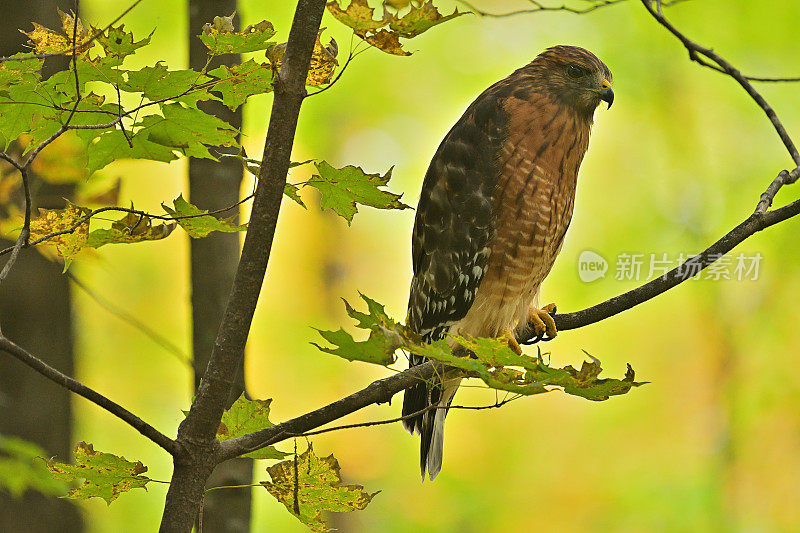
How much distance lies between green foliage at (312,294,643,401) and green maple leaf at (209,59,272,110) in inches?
17.7

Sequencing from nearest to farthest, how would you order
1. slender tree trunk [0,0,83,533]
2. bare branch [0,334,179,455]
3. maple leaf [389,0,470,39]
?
bare branch [0,334,179,455] < maple leaf [389,0,470,39] < slender tree trunk [0,0,83,533]

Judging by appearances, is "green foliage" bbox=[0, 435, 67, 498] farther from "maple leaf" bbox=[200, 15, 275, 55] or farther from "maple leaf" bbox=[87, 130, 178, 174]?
"maple leaf" bbox=[200, 15, 275, 55]

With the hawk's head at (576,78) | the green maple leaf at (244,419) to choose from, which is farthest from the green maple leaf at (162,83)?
the hawk's head at (576,78)

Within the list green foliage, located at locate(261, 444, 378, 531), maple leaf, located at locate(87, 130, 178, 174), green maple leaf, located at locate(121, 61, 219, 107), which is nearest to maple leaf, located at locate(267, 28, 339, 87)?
green maple leaf, located at locate(121, 61, 219, 107)

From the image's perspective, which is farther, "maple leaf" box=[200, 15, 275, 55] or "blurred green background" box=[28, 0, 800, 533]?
"blurred green background" box=[28, 0, 800, 533]

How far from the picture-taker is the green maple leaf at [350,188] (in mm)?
1301

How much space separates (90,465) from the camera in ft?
4.00

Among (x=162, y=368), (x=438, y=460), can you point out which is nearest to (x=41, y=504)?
(x=438, y=460)

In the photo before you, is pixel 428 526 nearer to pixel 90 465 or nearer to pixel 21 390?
pixel 21 390

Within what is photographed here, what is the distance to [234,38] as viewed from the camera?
48.5 inches

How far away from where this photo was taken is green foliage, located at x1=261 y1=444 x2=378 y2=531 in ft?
4.26

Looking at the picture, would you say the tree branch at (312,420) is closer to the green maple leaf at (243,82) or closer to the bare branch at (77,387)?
the bare branch at (77,387)

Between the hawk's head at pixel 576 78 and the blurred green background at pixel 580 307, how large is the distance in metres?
5.12

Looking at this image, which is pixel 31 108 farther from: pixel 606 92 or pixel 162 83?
pixel 606 92
